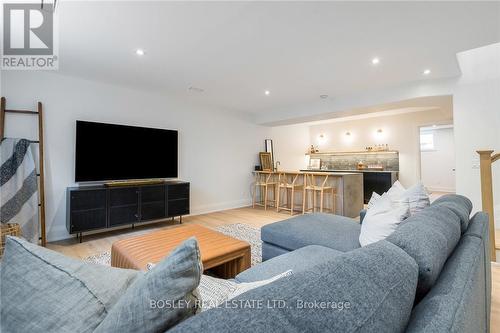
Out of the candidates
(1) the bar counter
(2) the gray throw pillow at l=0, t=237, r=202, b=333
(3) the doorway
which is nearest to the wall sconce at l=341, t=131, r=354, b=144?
(1) the bar counter

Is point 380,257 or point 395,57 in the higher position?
point 395,57

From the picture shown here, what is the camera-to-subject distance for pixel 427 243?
78 cm

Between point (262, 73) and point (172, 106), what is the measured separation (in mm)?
2056

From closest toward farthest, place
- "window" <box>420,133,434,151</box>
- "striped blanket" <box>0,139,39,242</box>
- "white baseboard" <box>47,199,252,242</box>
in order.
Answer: "striped blanket" <box>0,139,39,242</box> < "white baseboard" <box>47,199,252,242</box> < "window" <box>420,133,434,151</box>

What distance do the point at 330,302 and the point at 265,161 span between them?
5804 mm

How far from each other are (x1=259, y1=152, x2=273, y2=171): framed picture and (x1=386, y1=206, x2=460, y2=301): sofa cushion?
515 cm

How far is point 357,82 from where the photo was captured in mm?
3703

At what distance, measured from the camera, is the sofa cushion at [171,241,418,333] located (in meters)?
0.41

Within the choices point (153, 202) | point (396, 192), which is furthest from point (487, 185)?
point (153, 202)

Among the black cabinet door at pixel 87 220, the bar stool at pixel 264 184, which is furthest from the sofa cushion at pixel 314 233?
the bar stool at pixel 264 184

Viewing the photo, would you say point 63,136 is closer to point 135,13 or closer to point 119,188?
point 119,188

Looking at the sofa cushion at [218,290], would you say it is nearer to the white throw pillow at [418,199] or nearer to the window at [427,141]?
the white throw pillow at [418,199]

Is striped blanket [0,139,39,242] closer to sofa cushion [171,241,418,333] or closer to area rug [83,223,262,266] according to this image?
area rug [83,223,262,266]

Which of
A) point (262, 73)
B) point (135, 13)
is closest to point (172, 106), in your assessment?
point (262, 73)
